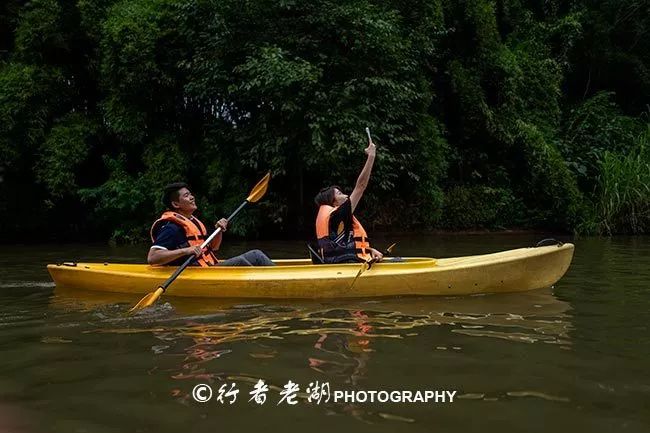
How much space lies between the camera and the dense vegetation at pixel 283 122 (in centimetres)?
1001

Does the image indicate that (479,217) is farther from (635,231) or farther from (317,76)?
(317,76)

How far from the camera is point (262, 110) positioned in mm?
10297

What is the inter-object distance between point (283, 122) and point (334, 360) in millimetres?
7541

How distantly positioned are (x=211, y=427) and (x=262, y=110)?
8.59 meters

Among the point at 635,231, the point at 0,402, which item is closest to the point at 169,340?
the point at 0,402

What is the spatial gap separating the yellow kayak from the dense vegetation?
502 cm

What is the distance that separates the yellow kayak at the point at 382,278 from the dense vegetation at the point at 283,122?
16.5ft

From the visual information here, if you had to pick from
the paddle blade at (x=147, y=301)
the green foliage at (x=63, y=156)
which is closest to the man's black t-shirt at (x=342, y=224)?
the paddle blade at (x=147, y=301)

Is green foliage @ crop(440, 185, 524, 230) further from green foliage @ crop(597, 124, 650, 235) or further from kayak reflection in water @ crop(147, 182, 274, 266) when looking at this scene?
kayak reflection in water @ crop(147, 182, 274, 266)

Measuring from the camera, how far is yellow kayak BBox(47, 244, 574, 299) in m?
4.60

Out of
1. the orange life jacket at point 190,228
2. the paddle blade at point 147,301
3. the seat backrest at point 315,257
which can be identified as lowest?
→ the paddle blade at point 147,301

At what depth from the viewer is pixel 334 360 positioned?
9.44 ft

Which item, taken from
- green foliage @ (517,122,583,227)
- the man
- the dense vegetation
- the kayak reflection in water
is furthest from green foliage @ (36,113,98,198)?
green foliage @ (517,122,583,227)

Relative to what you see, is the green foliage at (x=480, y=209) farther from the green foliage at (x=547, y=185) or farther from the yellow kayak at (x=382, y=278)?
the yellow kayak at (x=382, y=278)
